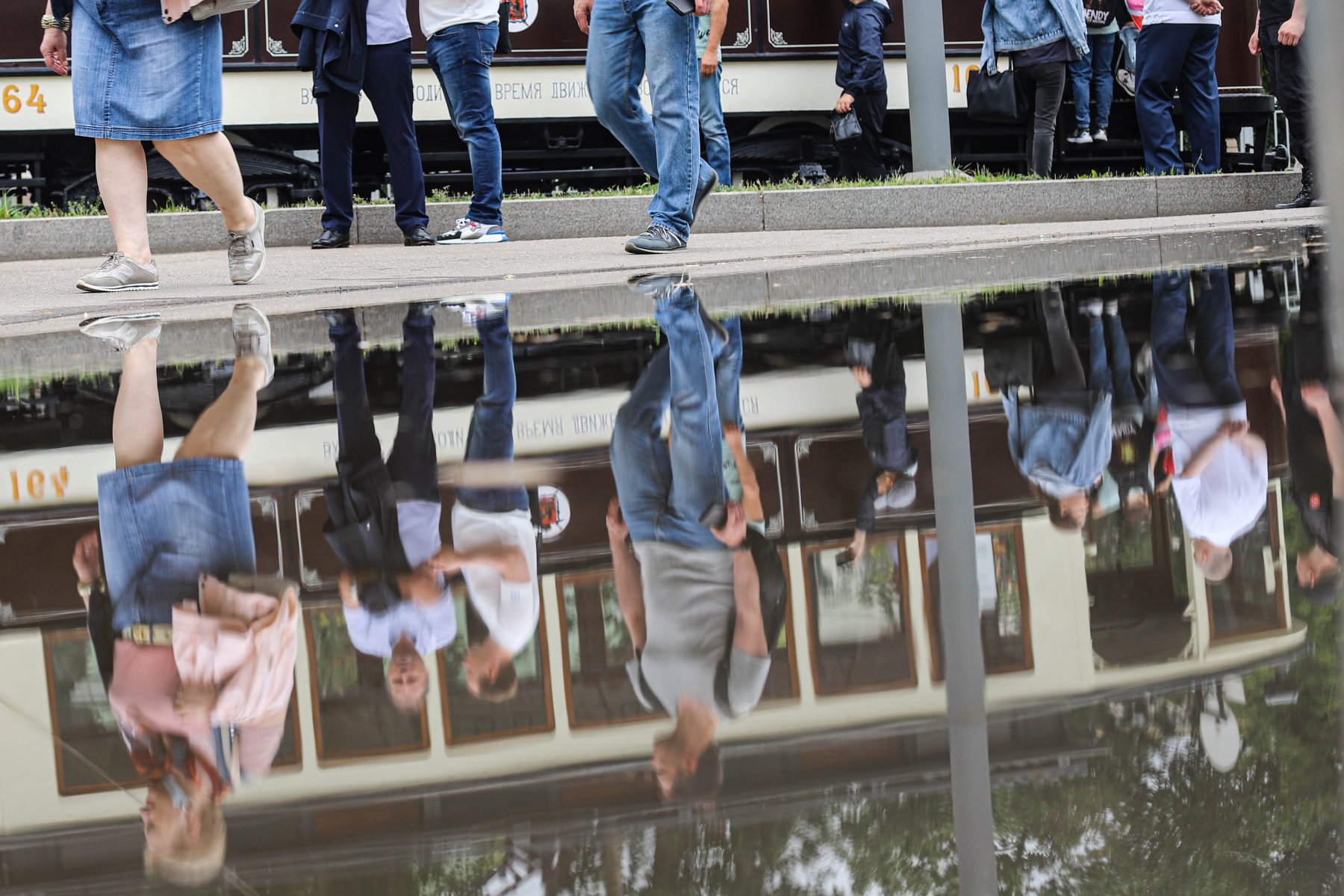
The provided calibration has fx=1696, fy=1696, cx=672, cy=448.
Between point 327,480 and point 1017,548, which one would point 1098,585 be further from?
point 327,480

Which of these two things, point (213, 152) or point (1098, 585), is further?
point (213, 152)

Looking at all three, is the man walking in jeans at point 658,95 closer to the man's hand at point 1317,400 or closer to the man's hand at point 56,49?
the man's hand at point 56,49

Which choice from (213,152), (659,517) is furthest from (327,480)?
(213,152)

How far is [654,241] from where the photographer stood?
7.57 m

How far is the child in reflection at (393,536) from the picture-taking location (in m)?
1.79

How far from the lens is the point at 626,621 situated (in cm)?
184

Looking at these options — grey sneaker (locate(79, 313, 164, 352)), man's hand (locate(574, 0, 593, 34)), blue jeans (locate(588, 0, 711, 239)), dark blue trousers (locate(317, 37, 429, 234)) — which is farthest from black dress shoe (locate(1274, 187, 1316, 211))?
grey sneaker (locate(79, 313, 164, 352))

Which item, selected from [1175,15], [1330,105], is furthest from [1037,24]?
[1330,105]

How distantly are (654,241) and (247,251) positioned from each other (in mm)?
1835

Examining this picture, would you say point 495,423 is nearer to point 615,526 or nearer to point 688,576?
point 615,526

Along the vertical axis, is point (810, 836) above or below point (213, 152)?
below

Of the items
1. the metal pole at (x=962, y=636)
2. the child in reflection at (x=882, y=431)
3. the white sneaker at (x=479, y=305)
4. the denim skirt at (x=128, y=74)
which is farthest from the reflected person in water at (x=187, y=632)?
the denim skirt at (x=128, y=74)

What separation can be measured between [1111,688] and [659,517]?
0.99 metres

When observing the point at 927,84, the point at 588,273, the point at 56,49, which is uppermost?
the point at 927,84
